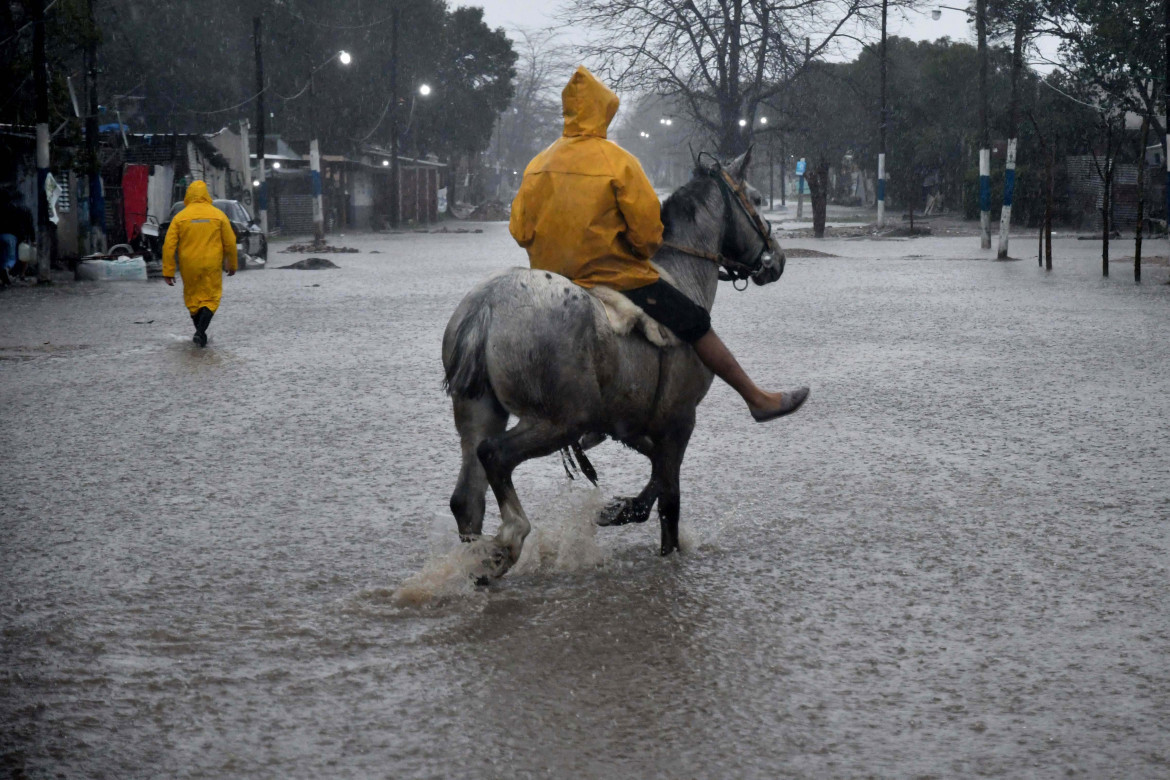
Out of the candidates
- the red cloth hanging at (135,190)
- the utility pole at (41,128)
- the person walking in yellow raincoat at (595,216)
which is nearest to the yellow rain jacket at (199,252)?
the person walking in yellow raincoat at (595,216)

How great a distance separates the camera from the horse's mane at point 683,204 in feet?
18.5

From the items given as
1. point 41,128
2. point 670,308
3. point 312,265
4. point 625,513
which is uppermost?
point 41,128

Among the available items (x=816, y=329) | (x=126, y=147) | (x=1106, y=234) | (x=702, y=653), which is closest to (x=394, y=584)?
(x=702, y=653)

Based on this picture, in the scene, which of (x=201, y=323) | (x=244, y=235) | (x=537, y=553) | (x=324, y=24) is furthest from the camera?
(x=324, y=24)

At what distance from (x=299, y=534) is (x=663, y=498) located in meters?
1.59

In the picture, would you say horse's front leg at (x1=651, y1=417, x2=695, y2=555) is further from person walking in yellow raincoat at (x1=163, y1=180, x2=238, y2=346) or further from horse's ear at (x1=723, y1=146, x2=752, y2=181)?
person walking in yellow raincoat at (x1=163, y1=180, x2=238, y2=346)

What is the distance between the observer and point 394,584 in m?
5.12

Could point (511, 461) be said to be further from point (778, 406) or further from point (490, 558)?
point (778, 406)

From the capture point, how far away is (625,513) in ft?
18.8

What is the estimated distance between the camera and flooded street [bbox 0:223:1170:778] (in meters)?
3.61

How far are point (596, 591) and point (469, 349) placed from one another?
3.29ft

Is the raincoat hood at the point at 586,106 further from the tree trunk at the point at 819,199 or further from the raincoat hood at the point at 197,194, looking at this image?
the tree trunk at the point at 819,199

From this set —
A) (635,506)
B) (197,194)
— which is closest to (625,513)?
(635,506)

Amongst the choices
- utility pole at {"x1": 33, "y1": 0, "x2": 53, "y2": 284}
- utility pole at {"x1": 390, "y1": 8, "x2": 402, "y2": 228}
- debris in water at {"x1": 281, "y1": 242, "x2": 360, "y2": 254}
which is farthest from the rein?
utility pole at {"x1": 390, "y1": 8, "x2": 402, "y2": 228}
